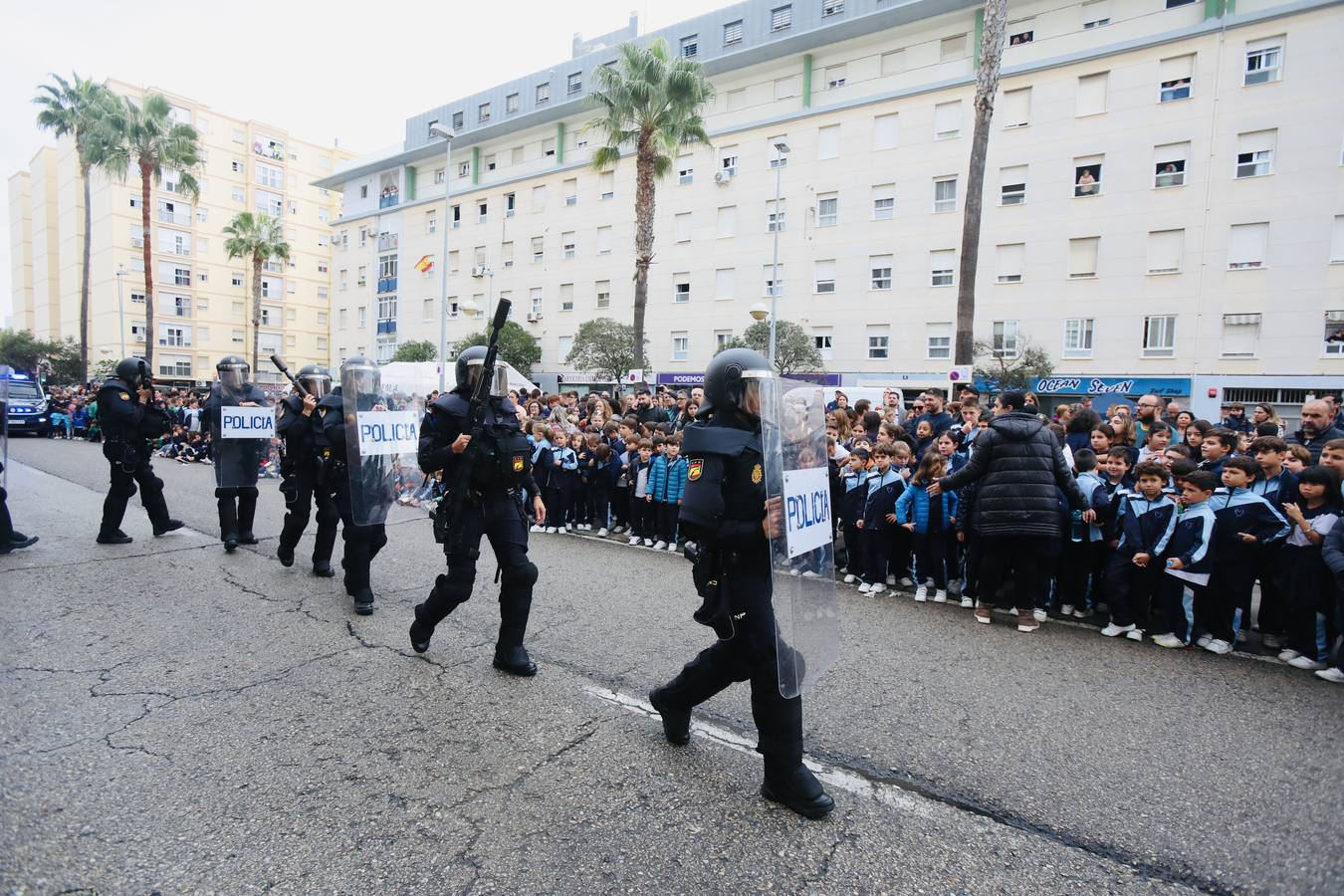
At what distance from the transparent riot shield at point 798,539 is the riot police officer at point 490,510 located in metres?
1.93

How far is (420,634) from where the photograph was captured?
452 cm

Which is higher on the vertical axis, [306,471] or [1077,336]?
[1077,336]

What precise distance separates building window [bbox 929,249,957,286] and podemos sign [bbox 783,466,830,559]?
2680cm

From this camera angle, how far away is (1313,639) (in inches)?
192

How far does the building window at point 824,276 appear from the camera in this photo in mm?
29812

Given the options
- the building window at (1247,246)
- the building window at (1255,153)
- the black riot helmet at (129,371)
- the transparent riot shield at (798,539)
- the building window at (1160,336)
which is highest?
the building window at (1255,153)

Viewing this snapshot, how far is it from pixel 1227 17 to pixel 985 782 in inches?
1163

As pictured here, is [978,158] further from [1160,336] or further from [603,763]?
[603,763]

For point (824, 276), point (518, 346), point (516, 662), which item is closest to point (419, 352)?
point (518, 346)

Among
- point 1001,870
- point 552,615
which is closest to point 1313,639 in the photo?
point 1001,870

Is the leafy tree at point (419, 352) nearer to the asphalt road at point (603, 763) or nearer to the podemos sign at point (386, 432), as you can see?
the asphalt road at point (603, 763)

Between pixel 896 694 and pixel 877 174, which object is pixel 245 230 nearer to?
pixel 877 174

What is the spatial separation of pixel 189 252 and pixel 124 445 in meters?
64.6

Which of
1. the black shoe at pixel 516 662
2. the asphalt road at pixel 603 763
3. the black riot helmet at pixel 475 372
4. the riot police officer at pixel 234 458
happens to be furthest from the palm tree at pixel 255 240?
the black shoe at pixel 516 662
